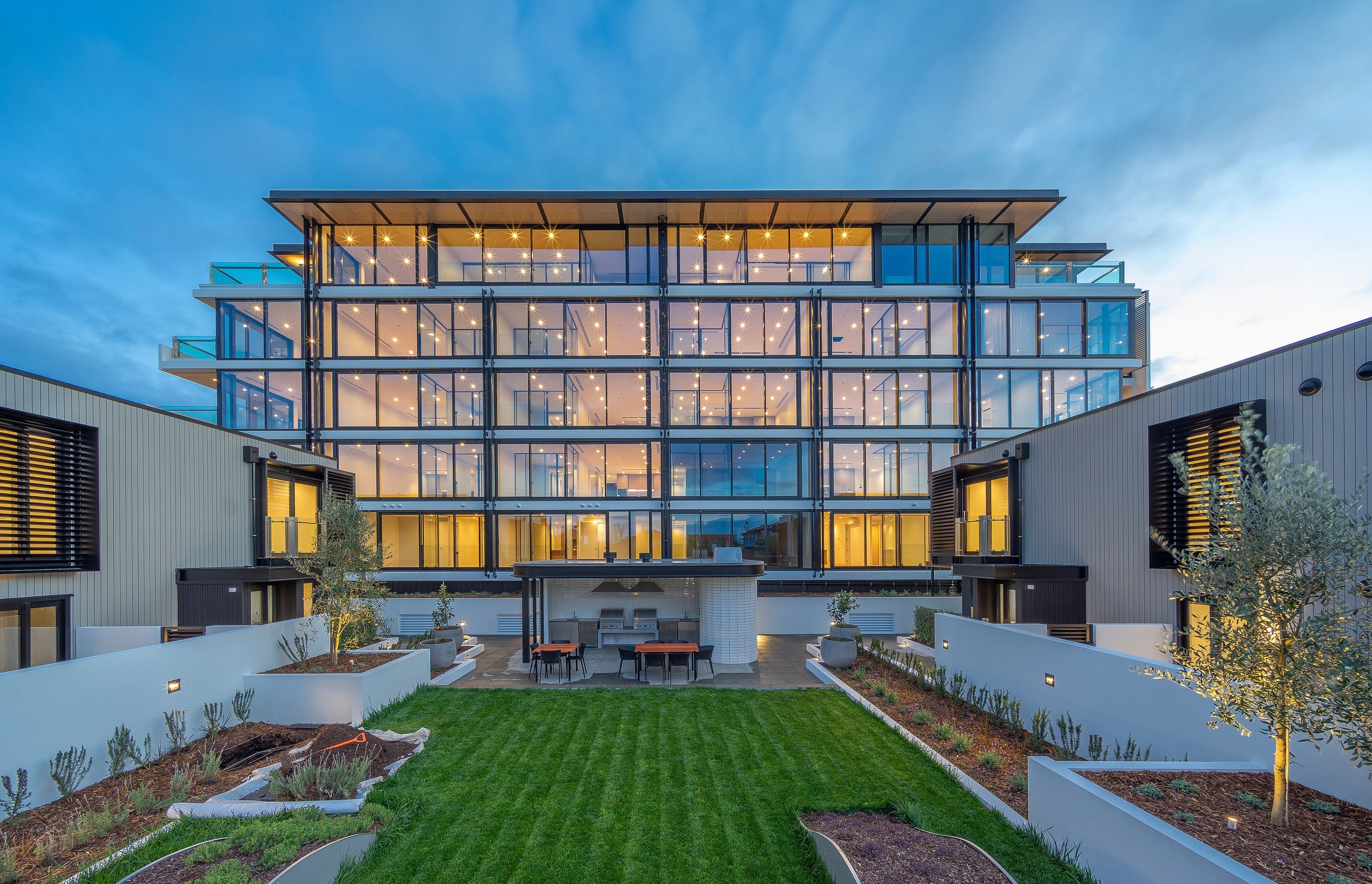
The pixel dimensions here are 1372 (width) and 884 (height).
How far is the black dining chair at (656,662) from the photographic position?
40.7ft

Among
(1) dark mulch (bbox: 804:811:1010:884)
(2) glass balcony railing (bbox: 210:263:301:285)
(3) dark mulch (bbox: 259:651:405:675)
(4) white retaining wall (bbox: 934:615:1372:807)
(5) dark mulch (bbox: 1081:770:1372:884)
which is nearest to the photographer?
(5) dark mulch (bbox: 1081:770:1372:884)

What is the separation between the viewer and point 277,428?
70.0ft

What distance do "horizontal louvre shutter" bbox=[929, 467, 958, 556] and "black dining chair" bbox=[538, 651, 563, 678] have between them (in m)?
10.6

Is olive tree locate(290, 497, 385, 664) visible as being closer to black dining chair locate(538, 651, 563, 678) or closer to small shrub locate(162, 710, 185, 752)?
small shrub locate(162, 710, 185, 752)

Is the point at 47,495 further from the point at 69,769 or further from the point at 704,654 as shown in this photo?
the point at 704,654

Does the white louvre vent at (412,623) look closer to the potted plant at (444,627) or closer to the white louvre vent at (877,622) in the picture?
the potted plant at (444,627)

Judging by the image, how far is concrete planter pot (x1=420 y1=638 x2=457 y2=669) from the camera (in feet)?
44.1

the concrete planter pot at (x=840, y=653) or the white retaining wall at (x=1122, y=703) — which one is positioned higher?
the white retaining wall at (x=1122, y=703)

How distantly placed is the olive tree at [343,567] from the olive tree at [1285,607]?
12.3 m

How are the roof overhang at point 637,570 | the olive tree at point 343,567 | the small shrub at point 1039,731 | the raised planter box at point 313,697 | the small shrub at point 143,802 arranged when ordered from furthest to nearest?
1. the roof overhang at point 637,570
2. the olive tree at point 343,567
3. the raised planter box at point 313,697
4. the small shrub at point 1039,731
5. the small shrub at point 143,802

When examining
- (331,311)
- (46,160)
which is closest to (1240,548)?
(331,311)

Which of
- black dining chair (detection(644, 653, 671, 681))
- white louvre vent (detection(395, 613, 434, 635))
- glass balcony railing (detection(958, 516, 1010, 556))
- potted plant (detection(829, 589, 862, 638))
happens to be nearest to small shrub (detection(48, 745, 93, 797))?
black dining chair (detection(644, 653, 671, 681))

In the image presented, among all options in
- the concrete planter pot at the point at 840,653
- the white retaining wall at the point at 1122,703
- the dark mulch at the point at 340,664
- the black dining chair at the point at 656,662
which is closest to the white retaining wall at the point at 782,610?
the concrete planter pot at the point at 840,653

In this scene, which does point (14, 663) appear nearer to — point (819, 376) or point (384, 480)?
point (384, 480)
